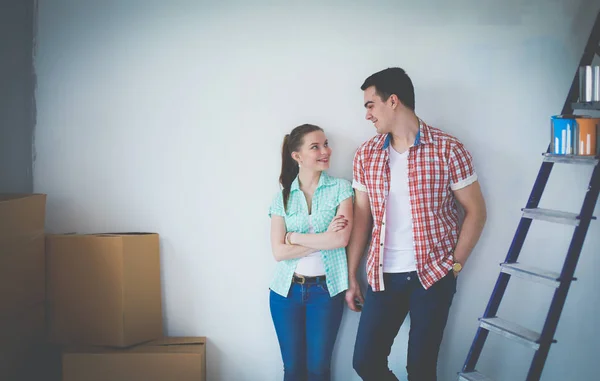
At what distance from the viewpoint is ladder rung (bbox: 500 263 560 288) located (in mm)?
2332

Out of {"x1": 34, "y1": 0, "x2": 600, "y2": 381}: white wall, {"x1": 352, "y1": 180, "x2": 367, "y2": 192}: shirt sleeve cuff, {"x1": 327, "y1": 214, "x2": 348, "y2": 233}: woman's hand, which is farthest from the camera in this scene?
{"x1": 34, "y1": 0, "x2": 600, "y2": 381}: white wall

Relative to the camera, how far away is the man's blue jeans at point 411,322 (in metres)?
2.57

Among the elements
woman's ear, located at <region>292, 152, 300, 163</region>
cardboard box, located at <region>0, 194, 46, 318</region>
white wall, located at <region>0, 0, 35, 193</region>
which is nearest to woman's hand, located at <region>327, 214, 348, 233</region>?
woman's ear, located at <region>292, 152, 300, 163</region>

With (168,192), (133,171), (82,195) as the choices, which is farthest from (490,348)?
(82,195)

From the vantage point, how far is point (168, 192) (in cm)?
300

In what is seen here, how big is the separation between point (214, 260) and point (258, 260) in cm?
26

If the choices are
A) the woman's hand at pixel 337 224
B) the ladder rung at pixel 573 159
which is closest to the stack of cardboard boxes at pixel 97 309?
the woman's hand at pixel 337 224

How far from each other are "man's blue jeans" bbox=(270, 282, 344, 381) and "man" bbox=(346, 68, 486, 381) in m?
0.16

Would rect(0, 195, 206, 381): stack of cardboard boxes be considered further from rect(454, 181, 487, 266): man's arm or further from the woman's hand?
rect(454, 181, 487, 266): man's arm

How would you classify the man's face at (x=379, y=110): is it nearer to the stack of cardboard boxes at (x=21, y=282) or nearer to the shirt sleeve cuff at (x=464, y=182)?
the shirt sleeve cuff at (x=464, y=182)

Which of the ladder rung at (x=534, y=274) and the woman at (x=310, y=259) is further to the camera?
the woman at (x=310, y=259)

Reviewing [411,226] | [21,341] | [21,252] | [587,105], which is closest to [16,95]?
[21,252]

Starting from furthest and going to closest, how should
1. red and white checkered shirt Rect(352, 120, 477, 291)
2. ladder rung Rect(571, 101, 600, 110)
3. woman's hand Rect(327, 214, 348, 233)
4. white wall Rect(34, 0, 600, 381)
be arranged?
white wall Rect(34, 0, 600, 381) < woman's hand Rect(327, 214, 348, 233) < red and white checkered shirt Rect(352, 120, 477, 291) < ladder rung Rect(571, 101, 600, 110)

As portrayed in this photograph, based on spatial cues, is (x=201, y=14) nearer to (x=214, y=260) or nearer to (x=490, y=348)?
(x=214, y=260)
